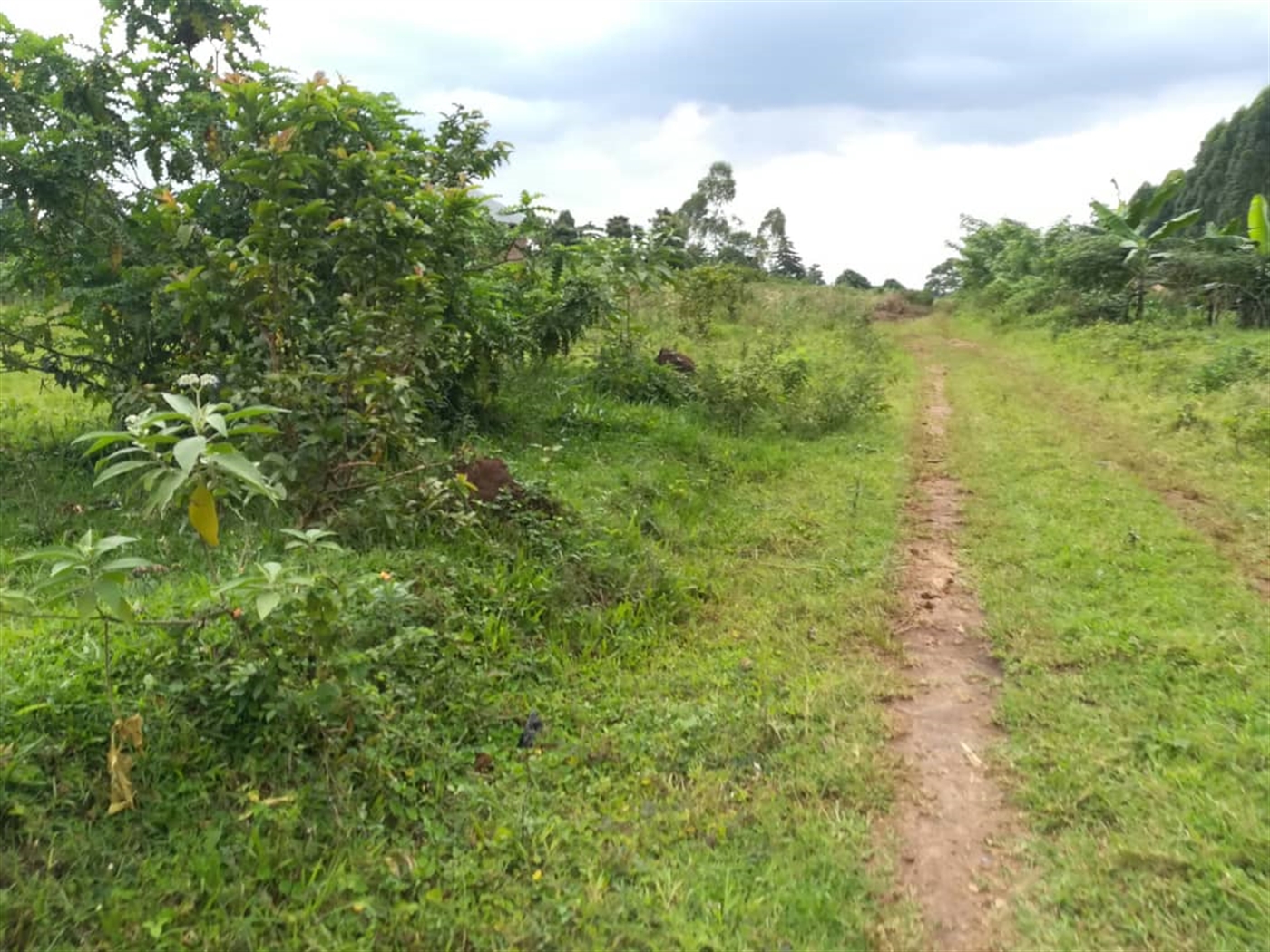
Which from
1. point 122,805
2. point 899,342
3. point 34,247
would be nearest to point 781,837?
point 122,805

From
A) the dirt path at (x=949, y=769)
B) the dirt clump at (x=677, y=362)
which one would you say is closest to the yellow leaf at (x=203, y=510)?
the dirt path at (x=949, y=769)

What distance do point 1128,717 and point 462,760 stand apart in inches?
108

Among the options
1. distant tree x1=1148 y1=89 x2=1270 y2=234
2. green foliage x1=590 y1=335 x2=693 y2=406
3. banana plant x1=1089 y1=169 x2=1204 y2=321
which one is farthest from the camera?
distant tree x1=1148 y1=89 x2=1270 y2=234

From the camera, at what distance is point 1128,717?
3.39 m

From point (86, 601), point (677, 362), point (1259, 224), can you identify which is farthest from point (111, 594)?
point (1259, 224)

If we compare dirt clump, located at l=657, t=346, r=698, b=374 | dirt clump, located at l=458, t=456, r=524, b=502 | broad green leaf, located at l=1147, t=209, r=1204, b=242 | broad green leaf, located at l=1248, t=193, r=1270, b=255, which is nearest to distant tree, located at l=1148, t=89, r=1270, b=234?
broad green leaf, located at l=1147, t=209, r=1204, b=242

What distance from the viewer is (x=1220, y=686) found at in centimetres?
357

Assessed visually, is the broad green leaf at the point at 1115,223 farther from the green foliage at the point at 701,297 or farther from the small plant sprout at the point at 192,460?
the small plant sprout at the point at 192,460

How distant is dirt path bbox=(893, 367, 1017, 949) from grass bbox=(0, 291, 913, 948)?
13cm

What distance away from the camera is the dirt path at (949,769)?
2523mm

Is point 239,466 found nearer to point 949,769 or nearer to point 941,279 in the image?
point 949,769

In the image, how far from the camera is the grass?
7.63ft

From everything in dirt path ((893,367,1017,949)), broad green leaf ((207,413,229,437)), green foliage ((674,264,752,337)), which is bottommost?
dirt path ((893,367,1017,949))

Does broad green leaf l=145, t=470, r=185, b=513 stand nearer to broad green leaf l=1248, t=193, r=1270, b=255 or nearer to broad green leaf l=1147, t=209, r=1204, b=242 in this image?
broad green leaf l=1248, t=193, r=1270, b=255
